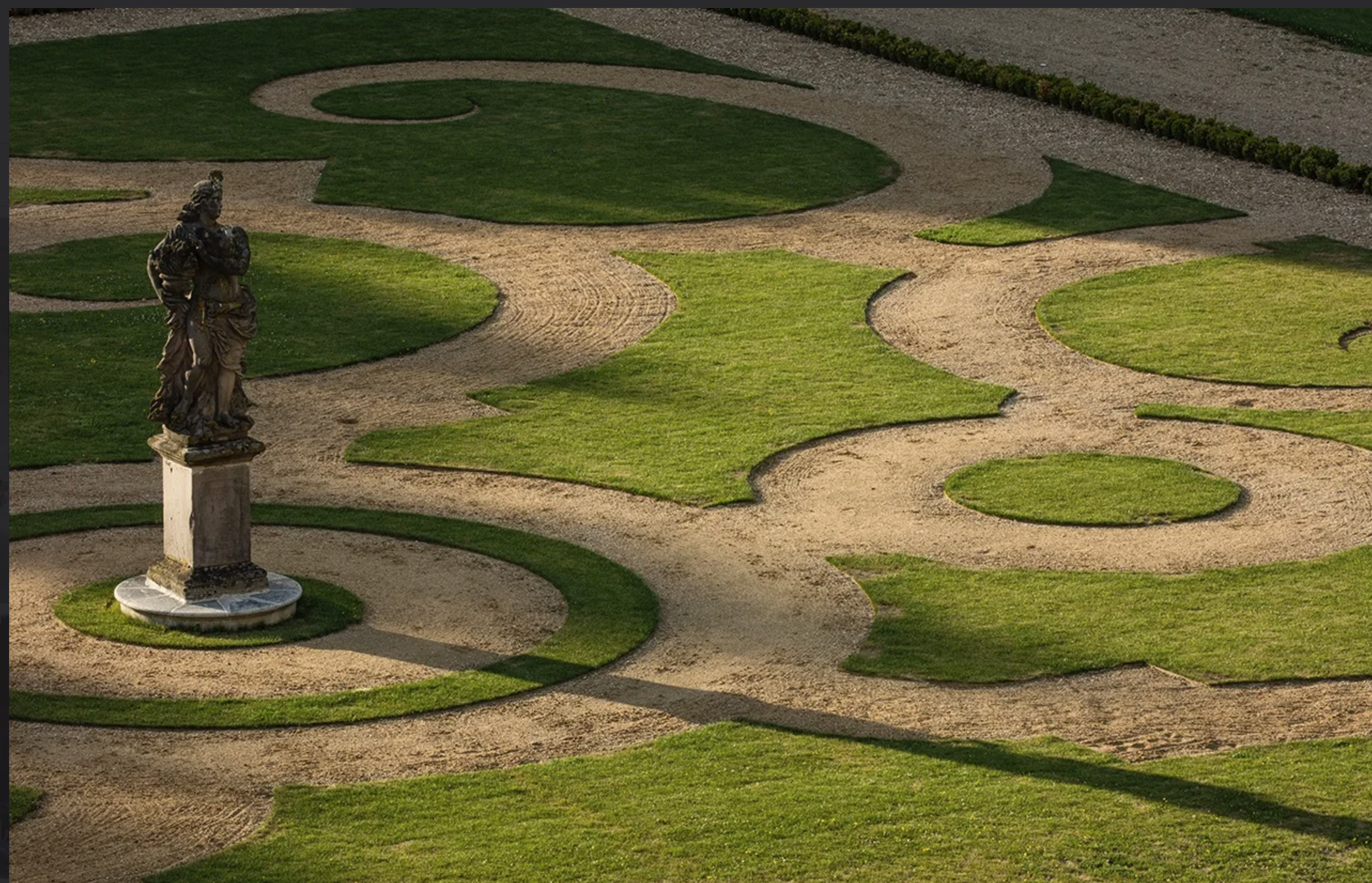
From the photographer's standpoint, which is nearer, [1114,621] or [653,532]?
[1114,621]

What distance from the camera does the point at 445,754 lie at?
47.0 feet

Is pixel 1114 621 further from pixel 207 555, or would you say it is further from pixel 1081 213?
pixel 1081 213

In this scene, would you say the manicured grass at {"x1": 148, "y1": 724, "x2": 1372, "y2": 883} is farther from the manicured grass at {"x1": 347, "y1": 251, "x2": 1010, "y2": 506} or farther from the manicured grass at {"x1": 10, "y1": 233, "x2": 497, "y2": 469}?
the manicured grass at {"x1": 10, "y1": 233, "x2": 497, "y2": 469}

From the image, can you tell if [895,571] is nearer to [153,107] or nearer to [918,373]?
[918,373]

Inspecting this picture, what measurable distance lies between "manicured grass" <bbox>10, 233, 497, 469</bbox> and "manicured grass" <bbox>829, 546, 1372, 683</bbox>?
8481mm

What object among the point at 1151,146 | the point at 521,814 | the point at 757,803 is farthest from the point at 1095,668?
the point at 1151,146

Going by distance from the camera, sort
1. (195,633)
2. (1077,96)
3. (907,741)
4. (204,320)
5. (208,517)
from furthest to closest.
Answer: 1. (1077,96)
2. (208,517)
3. (195,633)
4. (204,320)
5. (907,741)

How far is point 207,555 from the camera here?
659 inches

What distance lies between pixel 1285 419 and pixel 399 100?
66.3 feet

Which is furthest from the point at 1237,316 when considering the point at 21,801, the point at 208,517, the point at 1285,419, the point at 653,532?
the point at 21,801

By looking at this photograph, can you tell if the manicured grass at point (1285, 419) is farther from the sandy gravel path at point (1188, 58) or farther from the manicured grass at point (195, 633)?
the sandy gravel path at point (1188, 58)

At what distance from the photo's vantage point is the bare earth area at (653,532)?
1444cm

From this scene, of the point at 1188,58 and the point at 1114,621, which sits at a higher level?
the point at 1188,58

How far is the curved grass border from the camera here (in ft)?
48.4
